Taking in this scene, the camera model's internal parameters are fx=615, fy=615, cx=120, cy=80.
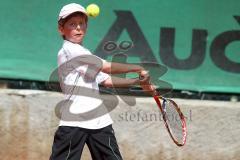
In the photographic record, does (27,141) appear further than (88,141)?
Yes

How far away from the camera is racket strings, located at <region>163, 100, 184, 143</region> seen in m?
4.56

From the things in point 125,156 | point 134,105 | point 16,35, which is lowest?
point 125,156

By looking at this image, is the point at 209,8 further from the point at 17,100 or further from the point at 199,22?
the point at 17,100

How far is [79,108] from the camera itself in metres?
4.14

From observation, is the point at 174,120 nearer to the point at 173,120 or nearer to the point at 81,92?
the point at 173,120

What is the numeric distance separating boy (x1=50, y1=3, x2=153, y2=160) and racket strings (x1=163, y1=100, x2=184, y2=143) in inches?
18.9

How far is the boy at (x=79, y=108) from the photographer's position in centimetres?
410

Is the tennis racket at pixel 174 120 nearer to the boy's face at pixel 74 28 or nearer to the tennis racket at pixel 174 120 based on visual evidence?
the tennis racket at pixel 174 120

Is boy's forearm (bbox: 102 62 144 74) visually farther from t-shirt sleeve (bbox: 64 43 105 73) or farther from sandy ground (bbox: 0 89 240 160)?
sandy ground (bbox: 0 89 240 160)

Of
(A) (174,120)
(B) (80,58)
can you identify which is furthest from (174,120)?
(B) (80,58)

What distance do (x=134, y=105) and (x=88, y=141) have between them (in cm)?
156

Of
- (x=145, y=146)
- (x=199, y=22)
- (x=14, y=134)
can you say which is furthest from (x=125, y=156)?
(x=199, y=22)

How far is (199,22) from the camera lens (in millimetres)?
5676

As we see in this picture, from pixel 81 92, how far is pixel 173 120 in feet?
2.87
